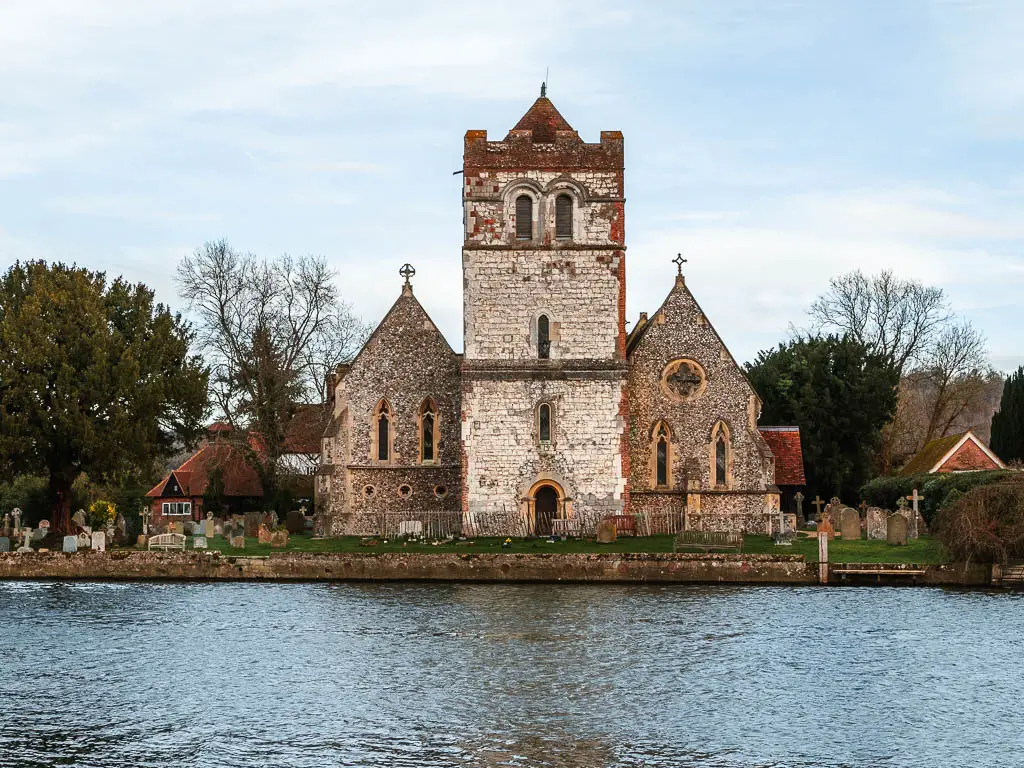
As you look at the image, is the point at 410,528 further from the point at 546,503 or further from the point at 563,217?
the point at 563,217

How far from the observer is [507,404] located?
43875 mm

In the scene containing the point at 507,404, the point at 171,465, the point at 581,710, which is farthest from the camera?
the point at 171,465

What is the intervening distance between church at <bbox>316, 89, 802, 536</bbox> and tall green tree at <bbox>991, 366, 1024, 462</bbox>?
19883 millimetres

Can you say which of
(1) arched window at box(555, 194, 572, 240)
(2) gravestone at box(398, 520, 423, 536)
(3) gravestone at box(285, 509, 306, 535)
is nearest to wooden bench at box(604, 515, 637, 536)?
(2) gravestone at box(398, 520, 423, 536)

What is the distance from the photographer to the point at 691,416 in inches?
1815

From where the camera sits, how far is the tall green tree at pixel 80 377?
4581 centimetres

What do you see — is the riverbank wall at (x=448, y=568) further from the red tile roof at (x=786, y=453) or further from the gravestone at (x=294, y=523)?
the red tile roof at (x=786, y=453)

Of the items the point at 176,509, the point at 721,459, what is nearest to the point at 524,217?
the point at 721,459

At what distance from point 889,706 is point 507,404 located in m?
23.9

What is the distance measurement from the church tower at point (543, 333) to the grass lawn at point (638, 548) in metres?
2.28

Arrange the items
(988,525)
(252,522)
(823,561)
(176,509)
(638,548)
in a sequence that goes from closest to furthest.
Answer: (988,525)
(823,561)
(638,548)
(252,522)
(176,509)

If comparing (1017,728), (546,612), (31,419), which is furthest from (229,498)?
(1017,728)

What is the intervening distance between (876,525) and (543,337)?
12.3 meters

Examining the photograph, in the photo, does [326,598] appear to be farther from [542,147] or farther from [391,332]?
[542,147]
